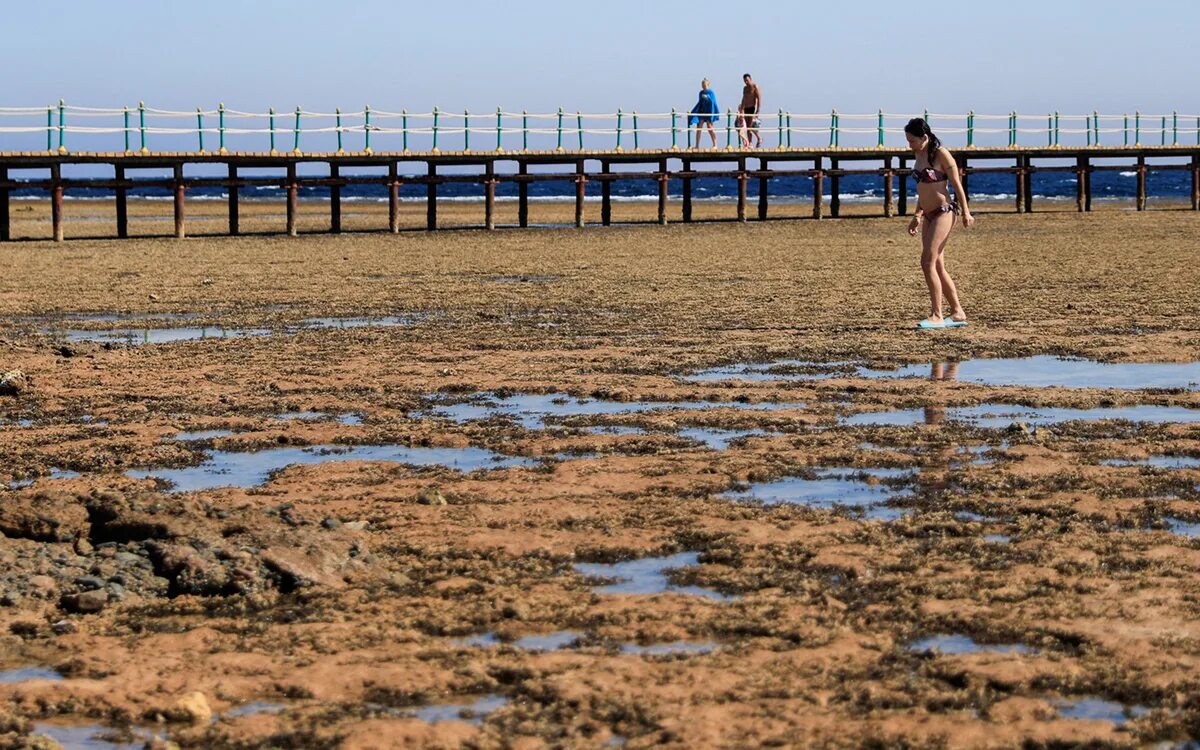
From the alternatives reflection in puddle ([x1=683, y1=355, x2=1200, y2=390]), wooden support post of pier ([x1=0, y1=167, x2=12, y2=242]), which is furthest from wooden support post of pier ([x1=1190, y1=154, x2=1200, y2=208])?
reflection in puddle ([x1=683, y1=355, x2=1200, y2=390])

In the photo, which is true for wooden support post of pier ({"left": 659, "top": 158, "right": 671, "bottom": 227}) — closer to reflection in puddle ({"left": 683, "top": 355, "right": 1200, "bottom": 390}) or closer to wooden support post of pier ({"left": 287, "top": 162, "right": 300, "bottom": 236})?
wooden support post of pier ({"left": 287, "top": 162, "right": 300, "bottom": 236})

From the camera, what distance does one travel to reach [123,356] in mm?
12414

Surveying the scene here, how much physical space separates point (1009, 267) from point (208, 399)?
46.8ft

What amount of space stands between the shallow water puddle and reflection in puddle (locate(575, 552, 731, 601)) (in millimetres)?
3096

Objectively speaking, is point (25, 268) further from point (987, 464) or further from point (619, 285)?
point (987, 464)

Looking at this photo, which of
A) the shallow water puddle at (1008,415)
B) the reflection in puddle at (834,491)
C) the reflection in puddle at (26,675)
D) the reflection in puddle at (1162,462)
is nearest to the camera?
the reflection in puddle at (26,675)

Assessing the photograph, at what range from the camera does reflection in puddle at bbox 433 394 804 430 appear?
9477 millimetres

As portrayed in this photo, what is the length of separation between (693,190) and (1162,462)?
97107mm

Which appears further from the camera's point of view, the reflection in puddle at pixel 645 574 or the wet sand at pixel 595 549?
the reflection in puddle at pixel 645 574

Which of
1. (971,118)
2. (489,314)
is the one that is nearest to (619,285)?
(489,314)

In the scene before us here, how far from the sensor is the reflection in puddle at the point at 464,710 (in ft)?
14.5

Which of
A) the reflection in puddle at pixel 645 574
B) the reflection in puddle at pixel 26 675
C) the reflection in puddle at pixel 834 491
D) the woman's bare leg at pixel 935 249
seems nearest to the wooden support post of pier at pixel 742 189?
the woman's bare leg at pixel 935 249

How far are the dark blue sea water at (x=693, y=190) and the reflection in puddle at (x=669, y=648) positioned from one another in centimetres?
8093

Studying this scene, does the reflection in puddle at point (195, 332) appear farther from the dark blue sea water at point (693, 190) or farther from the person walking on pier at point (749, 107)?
the dark blue sea water at point (693, 190)
